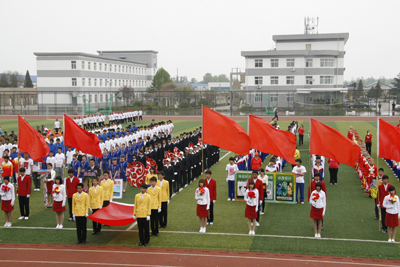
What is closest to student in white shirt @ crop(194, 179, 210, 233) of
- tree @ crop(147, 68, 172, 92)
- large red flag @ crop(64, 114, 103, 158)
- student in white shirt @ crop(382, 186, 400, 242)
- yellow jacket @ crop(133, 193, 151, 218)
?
yellow jacket @ crop(133, 193, 151, 218)

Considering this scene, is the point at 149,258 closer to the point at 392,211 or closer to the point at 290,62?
the point at 392,211

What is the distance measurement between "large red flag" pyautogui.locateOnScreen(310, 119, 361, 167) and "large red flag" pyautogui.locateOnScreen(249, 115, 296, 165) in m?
0.81

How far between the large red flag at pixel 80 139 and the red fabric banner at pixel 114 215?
10.5 ft

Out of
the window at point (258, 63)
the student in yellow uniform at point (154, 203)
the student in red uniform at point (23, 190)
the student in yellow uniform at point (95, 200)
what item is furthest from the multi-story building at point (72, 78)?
the student in yellow uniform at point (154, 203)

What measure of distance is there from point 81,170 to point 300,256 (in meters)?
8.37

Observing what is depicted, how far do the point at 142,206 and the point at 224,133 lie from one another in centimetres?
369

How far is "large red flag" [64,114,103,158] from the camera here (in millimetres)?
14008

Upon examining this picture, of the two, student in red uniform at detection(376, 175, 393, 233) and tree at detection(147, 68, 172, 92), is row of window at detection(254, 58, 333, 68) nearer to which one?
tree at detection(147, 68, 172, 92)

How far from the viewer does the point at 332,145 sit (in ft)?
37.8

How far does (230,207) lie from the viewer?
1351cm

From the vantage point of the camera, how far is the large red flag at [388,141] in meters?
11.2

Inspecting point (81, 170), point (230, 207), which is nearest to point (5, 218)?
point (81, 170)

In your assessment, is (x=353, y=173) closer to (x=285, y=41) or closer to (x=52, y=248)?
(x=52, y=248)

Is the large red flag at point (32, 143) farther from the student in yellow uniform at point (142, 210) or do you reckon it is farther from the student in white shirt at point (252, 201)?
the student in white shirt at point (252, 201)
